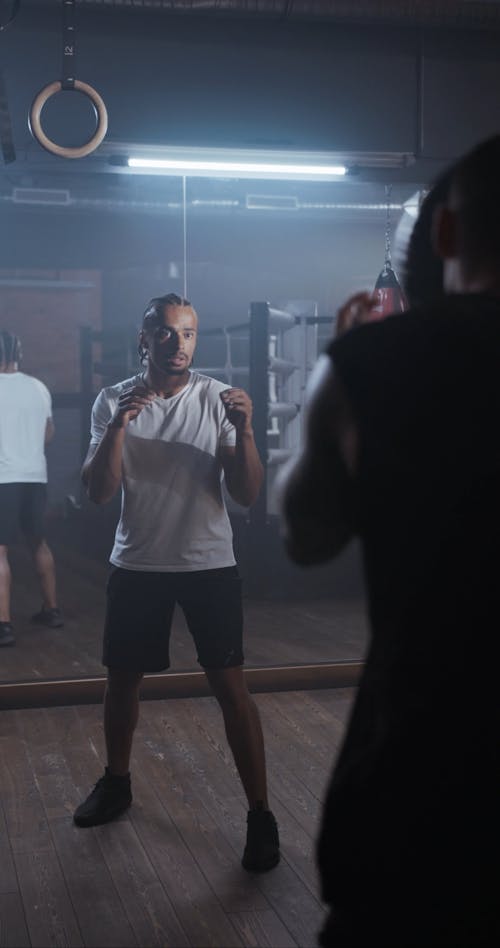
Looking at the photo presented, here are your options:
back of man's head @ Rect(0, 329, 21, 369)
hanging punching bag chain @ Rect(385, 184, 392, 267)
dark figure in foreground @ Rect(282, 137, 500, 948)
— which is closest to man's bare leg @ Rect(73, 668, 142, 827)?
back of man's head @ Rect(0, 329, 21, 369)

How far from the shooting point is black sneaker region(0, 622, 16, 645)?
434 centimetres

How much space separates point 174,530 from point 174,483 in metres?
0.14

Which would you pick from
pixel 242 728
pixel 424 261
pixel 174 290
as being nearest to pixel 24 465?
pixel 174 290

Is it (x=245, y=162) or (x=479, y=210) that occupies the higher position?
(x=245, y=162)

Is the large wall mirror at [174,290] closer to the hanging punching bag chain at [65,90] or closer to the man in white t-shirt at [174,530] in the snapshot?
the hanging punching bag chain at [65,90]

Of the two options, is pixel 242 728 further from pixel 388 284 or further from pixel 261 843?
pixel 388 284

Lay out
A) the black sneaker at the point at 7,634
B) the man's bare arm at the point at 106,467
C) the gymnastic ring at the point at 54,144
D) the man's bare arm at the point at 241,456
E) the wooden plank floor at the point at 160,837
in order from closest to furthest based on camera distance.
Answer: the wooden plank floor at the point at 160,837
the man's bare arm at the point at 241,456
the man's bare arm at the point at 106,467
the gymnastic ring at the point at 54,144
the black sneaker at the point at 7,634

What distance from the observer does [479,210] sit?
1.01 metres

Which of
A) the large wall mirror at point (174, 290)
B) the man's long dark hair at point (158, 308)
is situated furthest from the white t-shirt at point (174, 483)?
the large wall mirror at point (174, 290)

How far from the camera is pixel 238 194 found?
428 cm

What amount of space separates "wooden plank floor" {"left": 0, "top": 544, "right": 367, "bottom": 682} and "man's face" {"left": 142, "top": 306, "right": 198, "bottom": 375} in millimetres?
1479

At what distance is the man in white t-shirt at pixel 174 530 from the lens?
9.06ft

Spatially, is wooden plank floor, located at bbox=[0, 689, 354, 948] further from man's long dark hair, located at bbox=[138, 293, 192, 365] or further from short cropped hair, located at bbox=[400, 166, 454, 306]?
short cropped hair, located at bbox=[400, 166, 454, 306]

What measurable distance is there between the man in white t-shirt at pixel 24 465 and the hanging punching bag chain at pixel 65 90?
75 centimetres
